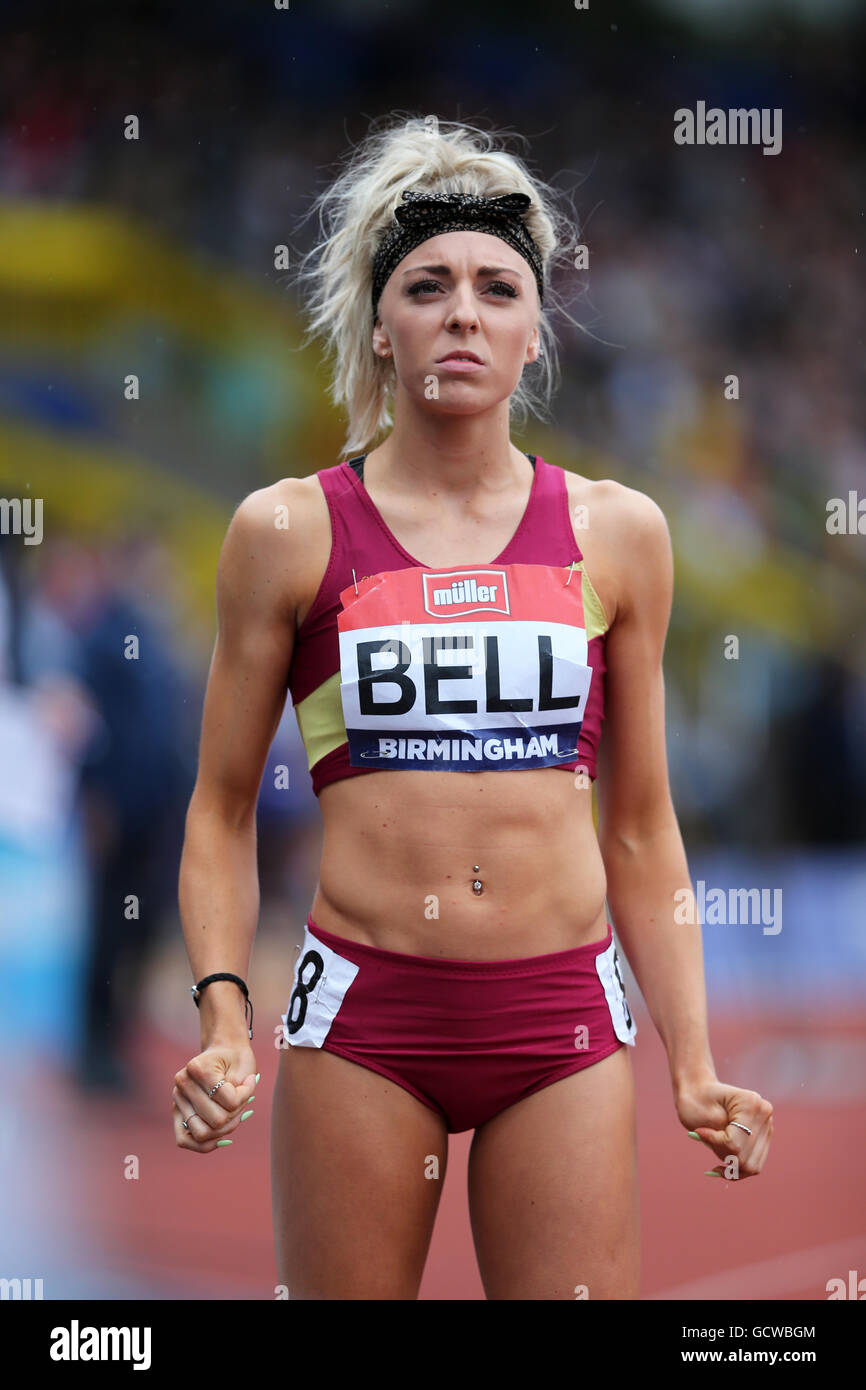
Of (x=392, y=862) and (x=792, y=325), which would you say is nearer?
(x=392, y=862)

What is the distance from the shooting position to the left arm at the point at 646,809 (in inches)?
94.1

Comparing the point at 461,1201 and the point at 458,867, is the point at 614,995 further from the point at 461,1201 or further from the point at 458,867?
the point at 461,1201

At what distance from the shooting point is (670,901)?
2.44 metres

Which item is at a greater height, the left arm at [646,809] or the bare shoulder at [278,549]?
the bare shoulder at [278,549]

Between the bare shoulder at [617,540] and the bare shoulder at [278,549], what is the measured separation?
0.41 meters

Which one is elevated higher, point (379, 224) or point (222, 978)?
point (379, 224)

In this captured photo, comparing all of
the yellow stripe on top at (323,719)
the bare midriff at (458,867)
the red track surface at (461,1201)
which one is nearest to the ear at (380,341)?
the yellow stripe on top at (323,719)

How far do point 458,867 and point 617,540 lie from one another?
0.58 metres

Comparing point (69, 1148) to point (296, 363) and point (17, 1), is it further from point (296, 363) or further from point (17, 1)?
point (17, 1)

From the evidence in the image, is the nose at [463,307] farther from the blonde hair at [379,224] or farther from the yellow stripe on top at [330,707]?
the yellow stripe on top at [330,707]

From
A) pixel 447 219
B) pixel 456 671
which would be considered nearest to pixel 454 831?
pixel 456 671

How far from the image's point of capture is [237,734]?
2.43m

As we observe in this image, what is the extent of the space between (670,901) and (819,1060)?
4748mm
